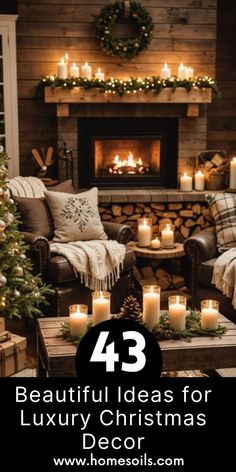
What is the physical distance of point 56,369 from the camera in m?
3.04

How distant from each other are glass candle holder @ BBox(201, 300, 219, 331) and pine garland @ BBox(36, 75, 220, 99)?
8.87ft

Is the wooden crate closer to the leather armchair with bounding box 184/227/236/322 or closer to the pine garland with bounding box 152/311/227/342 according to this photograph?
the pine garland with bounding box 152/311/227/342

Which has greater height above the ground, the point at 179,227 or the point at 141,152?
the point at 141,152

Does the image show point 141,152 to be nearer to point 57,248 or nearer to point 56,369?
point 57,248

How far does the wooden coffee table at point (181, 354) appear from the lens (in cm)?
305

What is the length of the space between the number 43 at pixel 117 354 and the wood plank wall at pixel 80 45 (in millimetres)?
3544

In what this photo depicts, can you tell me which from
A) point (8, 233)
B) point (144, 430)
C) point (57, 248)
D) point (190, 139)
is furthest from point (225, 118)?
point (144, 430)

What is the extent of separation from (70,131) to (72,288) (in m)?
1.67

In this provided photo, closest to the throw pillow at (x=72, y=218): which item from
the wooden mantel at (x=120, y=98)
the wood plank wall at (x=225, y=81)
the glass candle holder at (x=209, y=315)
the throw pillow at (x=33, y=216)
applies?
the throw pillow at (x=33, y=216)

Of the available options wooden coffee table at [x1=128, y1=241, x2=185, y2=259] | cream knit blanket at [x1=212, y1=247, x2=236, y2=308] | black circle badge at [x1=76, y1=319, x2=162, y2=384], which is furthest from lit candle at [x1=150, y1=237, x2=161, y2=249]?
black circle badge at [x1=76, y1=319, x2=162, y2=384]

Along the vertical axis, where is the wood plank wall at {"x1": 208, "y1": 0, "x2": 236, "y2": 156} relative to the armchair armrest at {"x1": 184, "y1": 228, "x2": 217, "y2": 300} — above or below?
above

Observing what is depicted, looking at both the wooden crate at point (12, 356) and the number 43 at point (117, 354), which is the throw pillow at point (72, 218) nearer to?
the wooden crate at point (12, 356)

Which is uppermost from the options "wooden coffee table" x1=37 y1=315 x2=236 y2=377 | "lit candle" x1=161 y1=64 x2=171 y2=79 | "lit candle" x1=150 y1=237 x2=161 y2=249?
"lit candle" x1=161 y1=64 x2=171 y2=79

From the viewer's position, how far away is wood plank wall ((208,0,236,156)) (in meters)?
6.46
